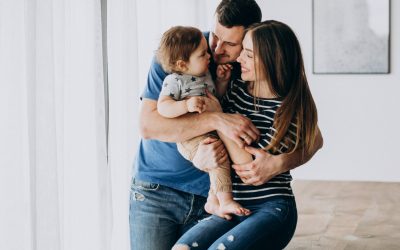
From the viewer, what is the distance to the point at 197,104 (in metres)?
2.27

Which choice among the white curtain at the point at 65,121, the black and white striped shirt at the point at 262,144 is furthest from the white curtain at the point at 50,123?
the black and white striped shirt at the point at 262,144

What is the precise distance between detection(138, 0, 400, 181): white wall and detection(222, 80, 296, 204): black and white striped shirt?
4.83 meters

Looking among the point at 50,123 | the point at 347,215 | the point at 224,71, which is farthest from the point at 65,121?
the point at 347,215

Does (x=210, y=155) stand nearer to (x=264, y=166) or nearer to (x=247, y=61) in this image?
(x=264, y=166)

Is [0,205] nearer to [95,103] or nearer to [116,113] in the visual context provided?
[95,103]

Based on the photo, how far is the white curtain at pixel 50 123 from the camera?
236 cm

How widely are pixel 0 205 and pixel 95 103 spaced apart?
2.51ft

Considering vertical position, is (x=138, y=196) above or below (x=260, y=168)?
below

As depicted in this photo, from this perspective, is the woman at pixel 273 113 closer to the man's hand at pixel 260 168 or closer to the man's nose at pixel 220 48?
the man's hand at pixel 260 168

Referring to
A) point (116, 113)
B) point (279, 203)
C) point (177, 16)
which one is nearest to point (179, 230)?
point (279, 203)

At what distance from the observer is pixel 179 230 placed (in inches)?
96.9

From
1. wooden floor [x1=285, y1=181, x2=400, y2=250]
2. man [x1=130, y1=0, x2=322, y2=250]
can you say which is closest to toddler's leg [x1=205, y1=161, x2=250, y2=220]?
man [x1=130, y1=0, x2=322, y2=250]

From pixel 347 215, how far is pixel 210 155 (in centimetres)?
345

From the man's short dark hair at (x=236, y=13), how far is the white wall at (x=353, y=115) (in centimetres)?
463
